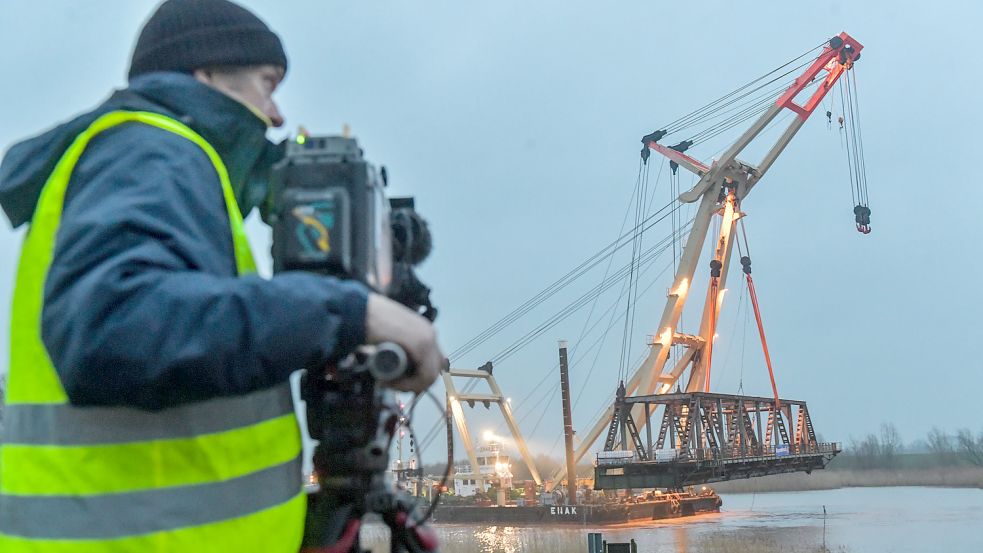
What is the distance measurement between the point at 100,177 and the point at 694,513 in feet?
113

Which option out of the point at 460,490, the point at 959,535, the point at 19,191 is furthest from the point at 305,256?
the point at 460,490

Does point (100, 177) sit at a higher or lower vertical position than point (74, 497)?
higher

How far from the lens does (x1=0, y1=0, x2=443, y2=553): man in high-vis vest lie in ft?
3.53

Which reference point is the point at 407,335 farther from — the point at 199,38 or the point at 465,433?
the point at 465,433

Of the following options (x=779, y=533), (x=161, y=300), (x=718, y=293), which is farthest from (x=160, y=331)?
(x=718, y=293)

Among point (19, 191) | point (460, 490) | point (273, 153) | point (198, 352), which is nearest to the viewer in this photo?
point (198, 352)

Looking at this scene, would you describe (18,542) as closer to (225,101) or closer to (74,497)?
(74,497)

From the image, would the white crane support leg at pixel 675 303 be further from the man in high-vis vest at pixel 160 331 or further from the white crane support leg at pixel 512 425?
the man in high-vis vest at pixel 160 331

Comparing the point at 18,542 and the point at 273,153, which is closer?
the point at 18,542

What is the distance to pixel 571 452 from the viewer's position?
31125 millimetres

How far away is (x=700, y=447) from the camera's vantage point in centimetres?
2152

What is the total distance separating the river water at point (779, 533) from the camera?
66.5ft

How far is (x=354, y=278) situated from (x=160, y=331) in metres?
0.30

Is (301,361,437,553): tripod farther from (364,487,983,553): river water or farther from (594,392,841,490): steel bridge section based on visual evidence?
(594,392,841,490): steel bridge section
